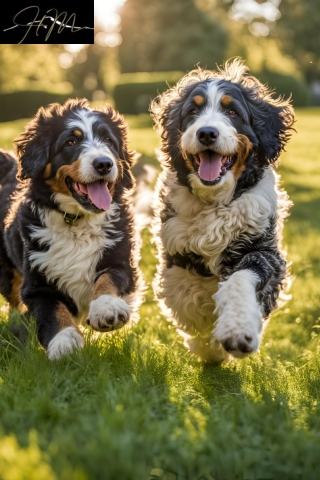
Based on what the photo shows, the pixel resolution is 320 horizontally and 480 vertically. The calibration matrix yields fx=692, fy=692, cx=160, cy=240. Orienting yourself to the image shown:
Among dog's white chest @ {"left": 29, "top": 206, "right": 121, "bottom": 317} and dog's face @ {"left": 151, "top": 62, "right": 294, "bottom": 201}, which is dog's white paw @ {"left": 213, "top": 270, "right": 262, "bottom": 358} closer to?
dog's face @ {"left": 151, "top": 62, "right": 294, "bottom": 201}

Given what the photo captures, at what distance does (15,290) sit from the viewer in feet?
21.0

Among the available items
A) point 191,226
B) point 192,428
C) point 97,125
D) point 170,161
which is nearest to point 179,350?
point 191,226

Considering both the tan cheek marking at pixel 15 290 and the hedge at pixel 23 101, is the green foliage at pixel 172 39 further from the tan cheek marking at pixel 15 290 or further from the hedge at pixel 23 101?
the tan cheek marking at pixel 15 290

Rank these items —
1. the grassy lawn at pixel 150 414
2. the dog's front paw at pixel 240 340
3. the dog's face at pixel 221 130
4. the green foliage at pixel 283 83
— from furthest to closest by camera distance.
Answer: the green foliage at pixel 283 83 → the dog's face at pixel 221 130 → the dog's front paw at pixel 240 340 → the grassy lawn at pixel 150 414

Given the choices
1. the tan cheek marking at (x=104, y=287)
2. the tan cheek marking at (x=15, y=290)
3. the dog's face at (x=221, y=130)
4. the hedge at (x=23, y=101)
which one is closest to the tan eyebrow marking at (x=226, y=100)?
the dog's face at (x=221, y=130)

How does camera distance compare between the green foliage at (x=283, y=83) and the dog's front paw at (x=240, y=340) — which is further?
the green foliage at (x=283, y=83)

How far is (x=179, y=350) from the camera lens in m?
5.71

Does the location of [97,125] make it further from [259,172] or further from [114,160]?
[259,172]

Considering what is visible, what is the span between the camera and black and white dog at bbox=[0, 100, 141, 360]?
4895mm

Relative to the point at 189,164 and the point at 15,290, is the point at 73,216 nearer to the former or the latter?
the point at 189,164

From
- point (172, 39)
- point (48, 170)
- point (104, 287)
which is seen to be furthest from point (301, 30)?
point (104, 287)

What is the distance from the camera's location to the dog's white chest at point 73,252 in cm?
504

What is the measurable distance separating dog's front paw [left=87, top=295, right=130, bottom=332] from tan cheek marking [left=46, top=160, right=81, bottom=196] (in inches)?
39.1

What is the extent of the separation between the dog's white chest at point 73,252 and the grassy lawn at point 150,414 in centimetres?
41
